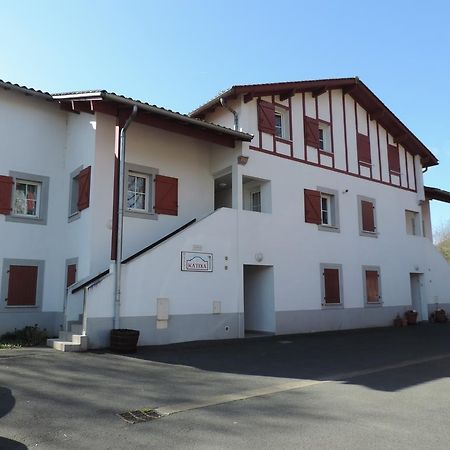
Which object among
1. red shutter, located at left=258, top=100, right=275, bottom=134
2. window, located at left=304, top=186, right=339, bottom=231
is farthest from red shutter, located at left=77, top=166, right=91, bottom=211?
window, located at left=304, top=186, right=339, bottom=231

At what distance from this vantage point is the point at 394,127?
19750mm

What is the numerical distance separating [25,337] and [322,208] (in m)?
10.3

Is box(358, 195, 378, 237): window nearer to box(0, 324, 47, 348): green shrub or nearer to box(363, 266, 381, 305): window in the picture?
box(363, 266, 381, 305): window

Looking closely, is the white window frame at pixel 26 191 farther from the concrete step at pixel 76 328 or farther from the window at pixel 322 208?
the window at pixel 322 208

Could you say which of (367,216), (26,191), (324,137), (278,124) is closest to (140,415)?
(26,191)

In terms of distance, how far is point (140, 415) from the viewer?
17.9ft

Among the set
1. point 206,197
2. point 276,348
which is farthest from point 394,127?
point 276,348

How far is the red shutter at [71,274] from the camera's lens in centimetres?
1272

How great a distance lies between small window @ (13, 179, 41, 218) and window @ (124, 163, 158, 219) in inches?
108

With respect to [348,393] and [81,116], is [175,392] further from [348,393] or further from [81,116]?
[81,116]

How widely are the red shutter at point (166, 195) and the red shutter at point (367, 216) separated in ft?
24.8

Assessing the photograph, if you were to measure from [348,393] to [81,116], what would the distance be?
1058 cm

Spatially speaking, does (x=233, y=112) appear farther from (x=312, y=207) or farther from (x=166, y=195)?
(x=312, y=207)

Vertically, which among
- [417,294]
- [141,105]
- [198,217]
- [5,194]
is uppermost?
[141,105]
